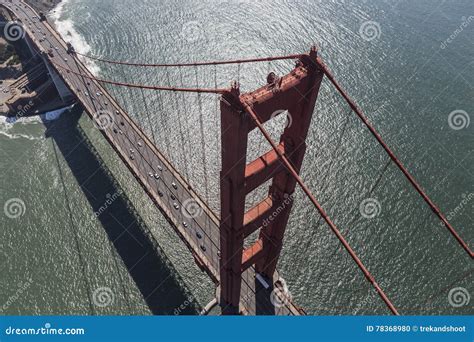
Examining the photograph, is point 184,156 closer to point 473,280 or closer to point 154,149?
point 154,149

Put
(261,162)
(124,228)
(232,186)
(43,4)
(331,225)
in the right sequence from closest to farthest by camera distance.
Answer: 1. (331,225)
2. (232,186)
3. (261,162)
4. (124,228)
5. (43,4)

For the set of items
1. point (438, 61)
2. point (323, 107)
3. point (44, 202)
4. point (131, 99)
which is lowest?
point (438, 61)

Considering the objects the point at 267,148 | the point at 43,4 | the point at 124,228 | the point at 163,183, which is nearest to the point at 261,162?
the point at 163,183

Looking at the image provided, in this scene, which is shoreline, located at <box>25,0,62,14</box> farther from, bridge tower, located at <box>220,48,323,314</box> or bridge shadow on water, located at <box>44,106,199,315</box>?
bridge tower, located at <box>220,48,323,314</box>

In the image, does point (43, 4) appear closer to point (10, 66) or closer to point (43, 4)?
point (43, 4)

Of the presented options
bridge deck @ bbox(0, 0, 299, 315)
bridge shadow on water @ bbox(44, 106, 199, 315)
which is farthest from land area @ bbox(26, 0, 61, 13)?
bridge shadow on water @ bbox(44, 106, 199, 315)

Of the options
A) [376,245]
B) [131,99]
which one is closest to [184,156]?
[131,99]
